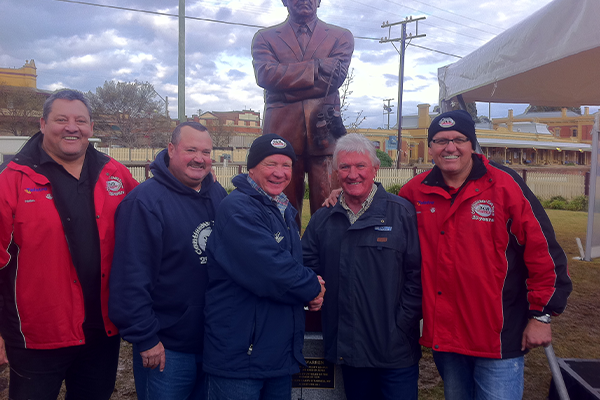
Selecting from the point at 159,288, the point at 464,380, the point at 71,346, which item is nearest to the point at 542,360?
the point at 464,380

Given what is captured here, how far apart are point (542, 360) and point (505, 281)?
8.34ft

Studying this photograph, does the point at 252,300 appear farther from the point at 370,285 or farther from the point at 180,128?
the point at 180,128

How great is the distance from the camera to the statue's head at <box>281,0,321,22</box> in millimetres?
3267

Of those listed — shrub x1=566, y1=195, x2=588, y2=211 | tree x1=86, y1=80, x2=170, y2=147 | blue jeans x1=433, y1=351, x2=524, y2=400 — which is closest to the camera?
blue jeans x1=433, y1=351, x2=524, y2=400

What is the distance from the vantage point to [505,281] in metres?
2.02

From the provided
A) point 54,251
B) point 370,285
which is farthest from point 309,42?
point 54,251

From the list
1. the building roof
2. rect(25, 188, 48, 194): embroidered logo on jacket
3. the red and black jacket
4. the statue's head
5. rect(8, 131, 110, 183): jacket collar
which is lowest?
the red and black jacket

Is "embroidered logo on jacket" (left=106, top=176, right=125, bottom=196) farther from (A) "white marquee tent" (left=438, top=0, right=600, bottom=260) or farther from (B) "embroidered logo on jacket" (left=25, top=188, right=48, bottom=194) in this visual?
(A) "white marquee tent" (left=438, top=0, right=600, bottom=260)

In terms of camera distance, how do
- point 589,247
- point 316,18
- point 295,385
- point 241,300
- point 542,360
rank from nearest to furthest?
point 241,300 → point 295,385 → point 316,18 → point 542,360 → point 589,247

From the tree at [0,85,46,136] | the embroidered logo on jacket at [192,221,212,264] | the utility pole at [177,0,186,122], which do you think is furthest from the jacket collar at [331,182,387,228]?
the tree at [0,85,46,136]

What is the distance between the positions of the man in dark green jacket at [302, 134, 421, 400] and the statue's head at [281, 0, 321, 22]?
1.56 m

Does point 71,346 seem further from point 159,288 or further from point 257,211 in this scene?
point 257,211

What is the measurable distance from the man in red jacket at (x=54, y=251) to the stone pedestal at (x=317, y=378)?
1132 mm

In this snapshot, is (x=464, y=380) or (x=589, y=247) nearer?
(x=464, y=380)
